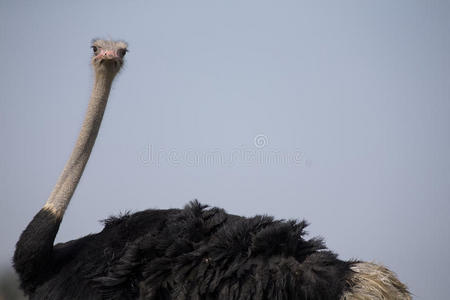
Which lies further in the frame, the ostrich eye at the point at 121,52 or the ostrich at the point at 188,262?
the ostrich eye at the point at 121,52

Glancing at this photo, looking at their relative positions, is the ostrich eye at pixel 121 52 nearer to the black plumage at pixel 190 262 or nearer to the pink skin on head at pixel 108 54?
the pink skin on head at pixel 108 54

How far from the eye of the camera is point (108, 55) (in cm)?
604

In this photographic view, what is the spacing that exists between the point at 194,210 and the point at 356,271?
1.24m

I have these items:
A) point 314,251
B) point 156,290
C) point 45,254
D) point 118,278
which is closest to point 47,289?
point 45,254

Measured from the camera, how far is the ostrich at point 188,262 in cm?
432

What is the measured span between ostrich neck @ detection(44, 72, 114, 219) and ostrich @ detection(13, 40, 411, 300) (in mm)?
17

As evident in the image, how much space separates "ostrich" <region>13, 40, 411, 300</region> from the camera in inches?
170

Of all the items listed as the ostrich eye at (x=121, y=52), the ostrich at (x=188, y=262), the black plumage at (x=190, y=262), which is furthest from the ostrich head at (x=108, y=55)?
the black plumage at (x=190, y=262)

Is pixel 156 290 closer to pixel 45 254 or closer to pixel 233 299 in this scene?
pixel 233 299

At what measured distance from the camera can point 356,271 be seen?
4.50 m

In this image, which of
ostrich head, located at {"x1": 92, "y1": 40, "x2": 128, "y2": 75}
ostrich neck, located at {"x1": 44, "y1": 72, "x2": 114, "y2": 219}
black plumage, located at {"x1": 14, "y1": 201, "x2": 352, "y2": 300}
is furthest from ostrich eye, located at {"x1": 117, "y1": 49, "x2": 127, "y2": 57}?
black plumage, located at {"x1": 14, "y1": 201, "x2": 352, "y2": 300}

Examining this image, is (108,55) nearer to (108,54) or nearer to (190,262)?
(108,54)

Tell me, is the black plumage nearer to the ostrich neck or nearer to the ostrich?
the ostrich

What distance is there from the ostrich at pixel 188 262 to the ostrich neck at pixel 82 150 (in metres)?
0.02
